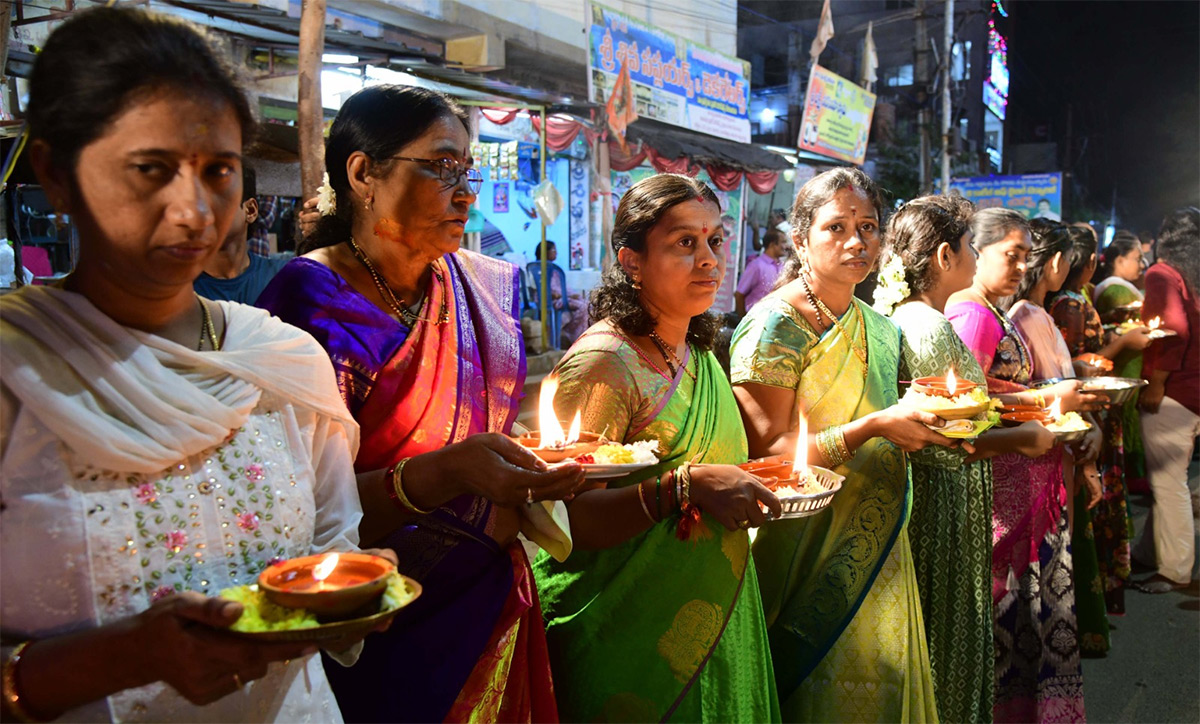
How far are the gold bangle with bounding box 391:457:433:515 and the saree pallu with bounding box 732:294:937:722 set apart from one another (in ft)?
4.76

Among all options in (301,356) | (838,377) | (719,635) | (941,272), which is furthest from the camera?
(941,272)

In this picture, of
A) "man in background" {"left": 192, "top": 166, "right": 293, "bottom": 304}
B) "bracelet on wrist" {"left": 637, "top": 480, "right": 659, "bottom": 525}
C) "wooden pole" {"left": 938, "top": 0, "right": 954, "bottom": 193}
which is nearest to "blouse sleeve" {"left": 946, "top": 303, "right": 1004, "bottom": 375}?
"bracelet on wrist" {"left": 637, "top": 480, "right": 659, "bottom": 525}

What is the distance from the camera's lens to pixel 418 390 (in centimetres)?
197

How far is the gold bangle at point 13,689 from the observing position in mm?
1151

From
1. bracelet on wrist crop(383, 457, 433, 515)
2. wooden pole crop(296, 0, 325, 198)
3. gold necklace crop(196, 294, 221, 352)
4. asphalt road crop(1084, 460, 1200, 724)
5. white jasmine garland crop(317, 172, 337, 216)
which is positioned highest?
wooden pole crop(296, 0, 325, 198)

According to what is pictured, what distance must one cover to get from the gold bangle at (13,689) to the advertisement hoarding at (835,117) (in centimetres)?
1450

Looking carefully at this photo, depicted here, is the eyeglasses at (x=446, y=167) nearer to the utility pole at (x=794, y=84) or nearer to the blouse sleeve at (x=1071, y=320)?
the blouse sleeve at (x=1071, y=320)

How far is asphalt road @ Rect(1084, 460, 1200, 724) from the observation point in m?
4.22

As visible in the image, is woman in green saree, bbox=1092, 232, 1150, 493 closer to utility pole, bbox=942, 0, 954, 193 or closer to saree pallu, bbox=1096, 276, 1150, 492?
saree pallu, bbox=1096, 276, 1150, 492

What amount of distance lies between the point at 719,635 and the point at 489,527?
2.53 ft

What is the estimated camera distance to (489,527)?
2.07 m

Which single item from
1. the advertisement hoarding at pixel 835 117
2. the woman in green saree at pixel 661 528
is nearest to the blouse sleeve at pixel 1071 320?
the woman in green saree at pixel 661 528

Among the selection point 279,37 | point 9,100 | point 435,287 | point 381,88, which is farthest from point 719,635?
point 279,37

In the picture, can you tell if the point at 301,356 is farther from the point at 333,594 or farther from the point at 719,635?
the point at 719,635
